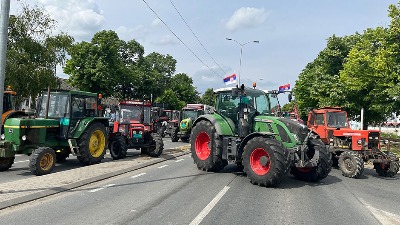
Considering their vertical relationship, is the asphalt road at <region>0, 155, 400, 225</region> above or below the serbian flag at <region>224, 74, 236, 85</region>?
below

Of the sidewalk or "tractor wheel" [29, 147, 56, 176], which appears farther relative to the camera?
"tractor wheel" [29, 147, 56, 176]

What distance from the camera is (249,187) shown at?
878cm

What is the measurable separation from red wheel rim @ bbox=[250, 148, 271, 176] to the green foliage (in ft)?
61.0

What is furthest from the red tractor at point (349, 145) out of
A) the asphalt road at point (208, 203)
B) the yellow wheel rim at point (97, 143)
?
the yellow wheel rim at point (97, 143)

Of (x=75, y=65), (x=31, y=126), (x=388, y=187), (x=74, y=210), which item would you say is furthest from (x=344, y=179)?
(x=75, y=65)


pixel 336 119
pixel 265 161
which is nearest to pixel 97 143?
pixel 265 161

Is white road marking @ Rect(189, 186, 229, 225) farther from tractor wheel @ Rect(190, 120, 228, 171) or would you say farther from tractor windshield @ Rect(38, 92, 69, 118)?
tractor windshield @ Rect(38, 92, 69, 118)

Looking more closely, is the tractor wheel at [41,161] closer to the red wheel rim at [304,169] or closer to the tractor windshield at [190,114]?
the red wheel rim at [304,169]

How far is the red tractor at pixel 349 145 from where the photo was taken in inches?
458

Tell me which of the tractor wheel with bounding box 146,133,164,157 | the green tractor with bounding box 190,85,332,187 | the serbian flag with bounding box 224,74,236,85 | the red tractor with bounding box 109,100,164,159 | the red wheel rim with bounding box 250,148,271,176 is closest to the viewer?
the green tractor with bounding box 190,85,332,187

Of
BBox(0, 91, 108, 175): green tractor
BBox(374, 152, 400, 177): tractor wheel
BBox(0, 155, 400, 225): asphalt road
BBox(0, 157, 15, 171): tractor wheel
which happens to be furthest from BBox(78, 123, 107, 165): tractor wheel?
BBox(374, 152, 400, 177): tractor wheel

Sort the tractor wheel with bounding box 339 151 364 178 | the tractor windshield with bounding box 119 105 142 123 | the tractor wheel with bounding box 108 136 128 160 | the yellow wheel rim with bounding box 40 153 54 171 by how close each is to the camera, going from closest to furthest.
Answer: the yellow wheel rim with bounding box 40 153 54 171, the tractor wheel with bounding box 339 151 364 178, the tractor wheel with bounding box 108 136 128 160, the tractor windshield with bounding box 119 105 142 123

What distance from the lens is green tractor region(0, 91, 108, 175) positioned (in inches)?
392

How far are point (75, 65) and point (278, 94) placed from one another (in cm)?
2851
